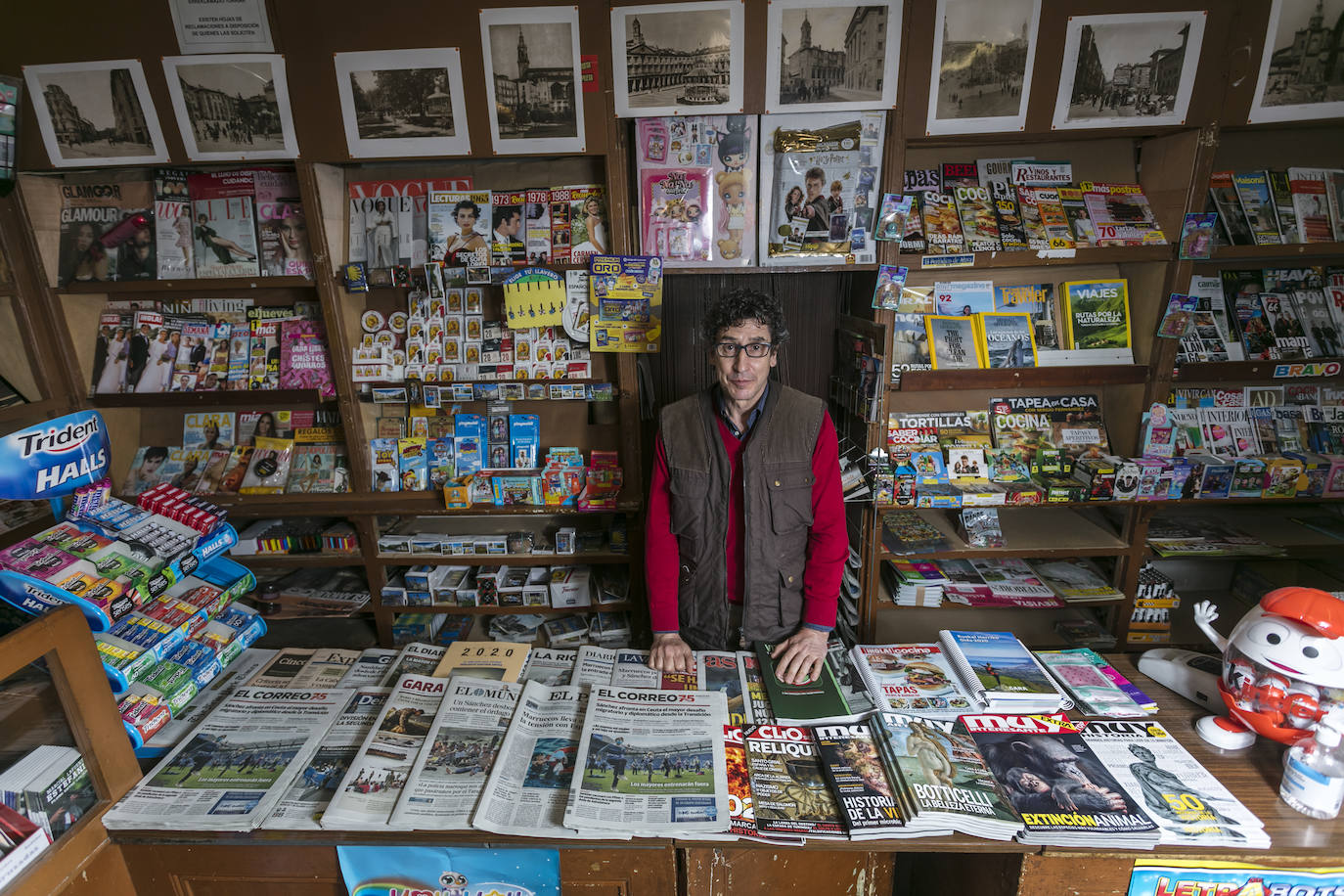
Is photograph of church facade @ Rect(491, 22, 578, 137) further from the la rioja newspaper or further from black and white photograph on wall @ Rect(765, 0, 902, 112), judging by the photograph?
the la rioja newspaper

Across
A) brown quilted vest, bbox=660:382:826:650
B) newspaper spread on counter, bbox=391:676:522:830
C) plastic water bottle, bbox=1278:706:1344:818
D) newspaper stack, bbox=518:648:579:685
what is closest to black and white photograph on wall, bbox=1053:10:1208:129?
brown quilted vest, bbox=660:382:826:650

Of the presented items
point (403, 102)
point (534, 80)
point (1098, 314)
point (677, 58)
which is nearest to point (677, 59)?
point (677, 58)

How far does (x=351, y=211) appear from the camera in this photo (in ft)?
8.44

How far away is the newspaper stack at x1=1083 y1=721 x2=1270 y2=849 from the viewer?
3.87 feet

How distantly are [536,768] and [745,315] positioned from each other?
1.26 metres

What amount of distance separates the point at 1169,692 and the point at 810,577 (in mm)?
938

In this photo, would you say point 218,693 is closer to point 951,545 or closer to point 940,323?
point 951,545

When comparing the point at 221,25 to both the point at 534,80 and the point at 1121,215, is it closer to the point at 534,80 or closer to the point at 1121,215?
the point at 534,80

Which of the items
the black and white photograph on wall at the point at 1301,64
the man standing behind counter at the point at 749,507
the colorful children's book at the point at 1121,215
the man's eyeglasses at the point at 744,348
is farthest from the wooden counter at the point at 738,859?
the black and white photograph on wall at the point at 1301,64

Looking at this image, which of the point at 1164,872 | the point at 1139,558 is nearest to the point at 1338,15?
the point at 1139,558

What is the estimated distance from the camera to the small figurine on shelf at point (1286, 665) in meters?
1.23

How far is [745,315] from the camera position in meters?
1.78

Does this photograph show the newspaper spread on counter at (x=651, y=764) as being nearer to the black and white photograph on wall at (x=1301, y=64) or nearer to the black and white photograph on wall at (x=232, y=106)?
the black and white photograph on wall at (x=232, y=106)

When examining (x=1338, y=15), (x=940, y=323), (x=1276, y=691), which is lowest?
(x=1276, y=691)
